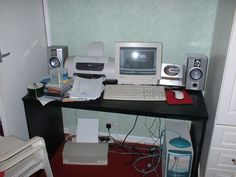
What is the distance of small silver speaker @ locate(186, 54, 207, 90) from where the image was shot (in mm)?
1729

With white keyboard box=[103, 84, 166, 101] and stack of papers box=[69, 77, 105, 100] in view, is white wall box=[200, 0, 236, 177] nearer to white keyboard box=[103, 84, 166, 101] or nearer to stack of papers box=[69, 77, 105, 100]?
white keyboard box=[103, 84, 166, 101]

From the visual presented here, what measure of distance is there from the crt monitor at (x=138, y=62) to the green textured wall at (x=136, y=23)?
0.22m

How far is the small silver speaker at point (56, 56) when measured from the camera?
193 centimetres

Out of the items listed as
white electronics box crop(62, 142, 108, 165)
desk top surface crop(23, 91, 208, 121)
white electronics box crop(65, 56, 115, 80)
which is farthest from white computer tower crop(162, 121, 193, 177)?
white electronics box crop(65, 56, 115, 80)

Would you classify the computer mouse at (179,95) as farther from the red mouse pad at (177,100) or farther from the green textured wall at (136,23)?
the green textured wall at (136,23)

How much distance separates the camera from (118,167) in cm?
203

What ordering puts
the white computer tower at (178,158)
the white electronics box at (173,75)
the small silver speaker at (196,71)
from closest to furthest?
the white computer tower at (178,158)
the small silver speaker at (196,71)
the white electronics box at (173,75)

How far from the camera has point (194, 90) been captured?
1.81m

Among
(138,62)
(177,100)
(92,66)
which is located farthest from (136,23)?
(177,100)

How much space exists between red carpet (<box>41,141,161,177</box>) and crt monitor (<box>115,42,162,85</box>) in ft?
2.37

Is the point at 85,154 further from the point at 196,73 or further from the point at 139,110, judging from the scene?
the point at 196,73

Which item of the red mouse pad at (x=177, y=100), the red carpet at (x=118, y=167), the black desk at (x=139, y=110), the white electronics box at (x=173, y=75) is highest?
the white electronics box at (x=173, y=75)

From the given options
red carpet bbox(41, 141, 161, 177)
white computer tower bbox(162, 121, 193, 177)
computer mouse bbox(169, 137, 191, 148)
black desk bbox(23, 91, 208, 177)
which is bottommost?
red carpet bbox(41, 141, 161, 177)

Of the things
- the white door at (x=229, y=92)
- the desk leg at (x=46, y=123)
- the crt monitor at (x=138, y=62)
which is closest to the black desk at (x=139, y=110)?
the desk leg at (x=46, y=123)
